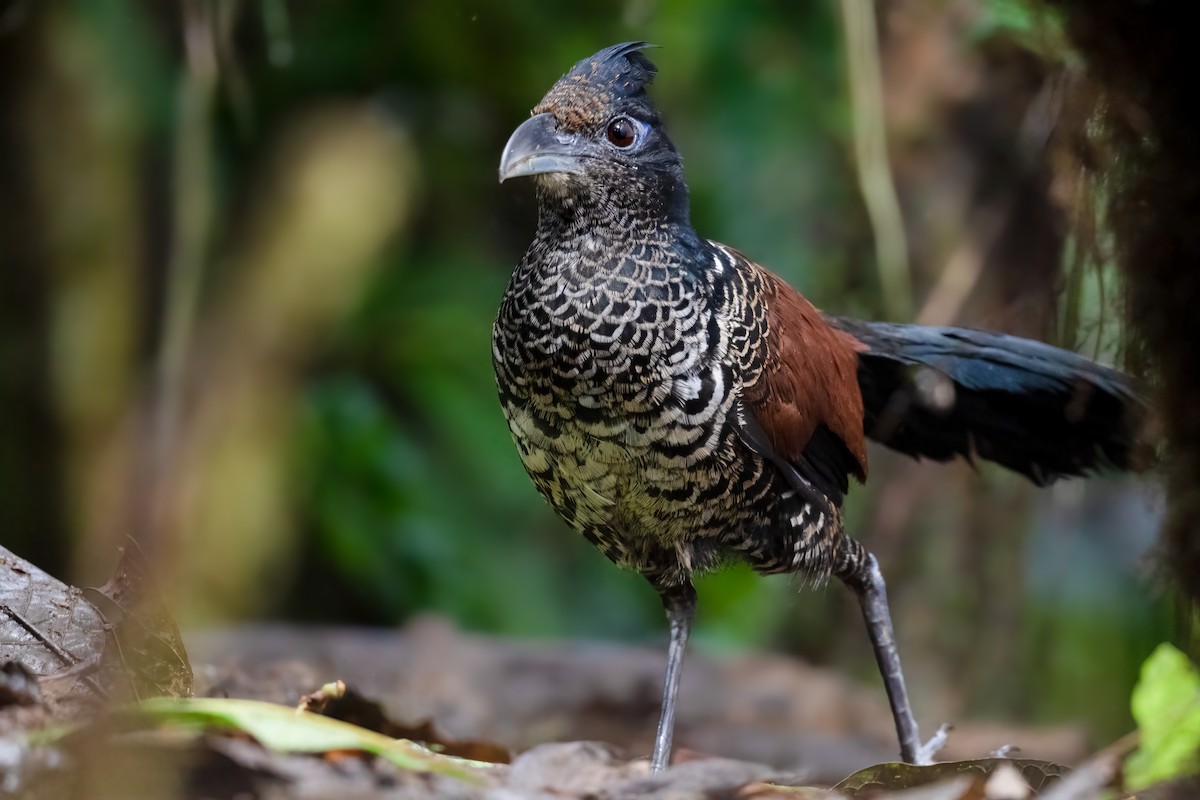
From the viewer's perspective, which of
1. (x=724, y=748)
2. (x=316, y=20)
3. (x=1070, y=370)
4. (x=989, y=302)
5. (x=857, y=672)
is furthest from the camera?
(x=857, y=672)

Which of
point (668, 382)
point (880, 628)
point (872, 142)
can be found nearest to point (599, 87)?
point (668, 382)

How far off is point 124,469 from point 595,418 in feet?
12.0

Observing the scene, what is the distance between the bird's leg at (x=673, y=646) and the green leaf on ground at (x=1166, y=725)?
4.73ft

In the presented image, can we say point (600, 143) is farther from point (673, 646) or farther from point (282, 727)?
point (282, 727)

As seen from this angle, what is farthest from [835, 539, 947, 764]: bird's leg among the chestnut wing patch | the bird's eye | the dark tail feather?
the bird's eye

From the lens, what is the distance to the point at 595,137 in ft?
11.0

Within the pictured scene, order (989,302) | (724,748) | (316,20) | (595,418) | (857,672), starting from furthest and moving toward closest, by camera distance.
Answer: (857,672), (316,20), (989,302), (724,748), (595,418)

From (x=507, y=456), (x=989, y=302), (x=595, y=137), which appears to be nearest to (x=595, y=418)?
(x=595, y=137)

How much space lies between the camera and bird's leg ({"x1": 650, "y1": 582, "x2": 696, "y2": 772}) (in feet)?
11.3

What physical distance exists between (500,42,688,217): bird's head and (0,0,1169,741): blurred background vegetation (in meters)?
2.42

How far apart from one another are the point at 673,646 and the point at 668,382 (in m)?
0.99

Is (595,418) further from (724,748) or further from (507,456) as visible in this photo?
(507,456)

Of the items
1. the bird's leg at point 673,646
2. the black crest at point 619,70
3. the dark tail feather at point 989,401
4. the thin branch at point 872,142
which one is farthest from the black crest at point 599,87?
the thin branch at point 872,142

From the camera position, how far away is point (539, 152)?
3.24 meters
